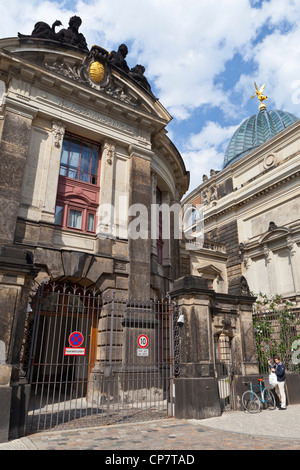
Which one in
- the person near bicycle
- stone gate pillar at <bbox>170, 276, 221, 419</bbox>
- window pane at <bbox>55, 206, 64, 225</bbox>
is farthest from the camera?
window pane at <bbox>55, 206, 64, 225</bbox>

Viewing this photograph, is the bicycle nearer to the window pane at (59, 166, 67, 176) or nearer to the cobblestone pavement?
the cobblestone pavement

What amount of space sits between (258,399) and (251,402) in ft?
1.03

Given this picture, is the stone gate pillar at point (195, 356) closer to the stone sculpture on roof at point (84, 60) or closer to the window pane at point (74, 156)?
the window pane at point (74, 156)

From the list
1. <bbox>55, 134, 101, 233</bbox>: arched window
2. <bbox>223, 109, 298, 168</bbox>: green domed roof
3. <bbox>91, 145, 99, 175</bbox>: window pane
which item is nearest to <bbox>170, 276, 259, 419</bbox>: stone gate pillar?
<bbox>55, 134, 101, 233</bbox>: arched window

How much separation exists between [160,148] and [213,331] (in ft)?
39.7

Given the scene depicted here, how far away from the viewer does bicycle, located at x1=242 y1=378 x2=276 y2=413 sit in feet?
38.0

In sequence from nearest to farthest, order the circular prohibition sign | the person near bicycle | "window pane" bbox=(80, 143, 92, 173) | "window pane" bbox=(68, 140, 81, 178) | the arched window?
the circular prohibition sign
the person near bicycle
the arched window
"window pane" bbox=(68, 140, 81, 178)
"window pane" bbox=(80, 143, 92, 173)

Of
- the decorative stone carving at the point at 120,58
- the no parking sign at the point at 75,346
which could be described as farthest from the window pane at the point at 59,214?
the decorative stone carving at the point at 120,58

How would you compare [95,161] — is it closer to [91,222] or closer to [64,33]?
[91,222]

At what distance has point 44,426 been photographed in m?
8.81

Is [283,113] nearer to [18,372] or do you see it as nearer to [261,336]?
[261,336]

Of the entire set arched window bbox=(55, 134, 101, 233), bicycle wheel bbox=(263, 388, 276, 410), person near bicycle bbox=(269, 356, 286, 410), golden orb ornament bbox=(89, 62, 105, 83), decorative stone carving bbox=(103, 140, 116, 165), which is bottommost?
bicycle wheel bbox=(263, 388, 276, 410)

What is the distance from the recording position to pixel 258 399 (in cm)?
1173

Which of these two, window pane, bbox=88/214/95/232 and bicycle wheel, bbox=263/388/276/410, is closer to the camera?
bicycle wheel, bbox=263/388/276/410
